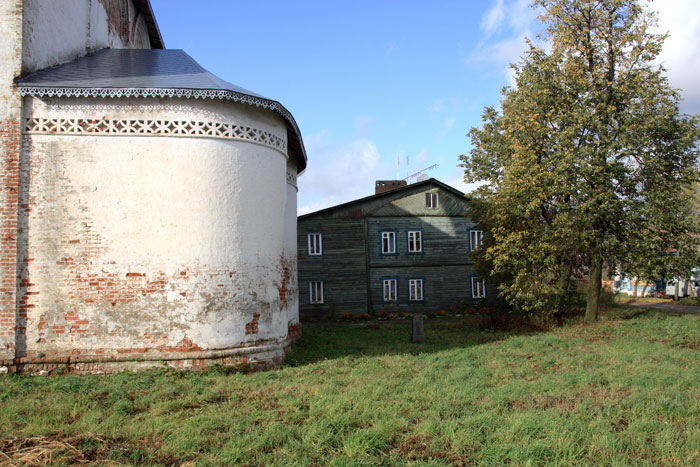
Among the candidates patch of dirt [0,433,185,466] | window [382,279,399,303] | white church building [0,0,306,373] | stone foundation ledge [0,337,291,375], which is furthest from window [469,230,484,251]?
patch of dirt [0,433,185,466]

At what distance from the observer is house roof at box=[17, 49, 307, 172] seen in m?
8.91

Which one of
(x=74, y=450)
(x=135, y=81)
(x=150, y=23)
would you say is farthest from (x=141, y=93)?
(x=150, y=23)

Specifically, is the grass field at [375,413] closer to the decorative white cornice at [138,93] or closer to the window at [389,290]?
the decorative white cornice at [138,93]

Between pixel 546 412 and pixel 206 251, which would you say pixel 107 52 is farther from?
pixel 546 412

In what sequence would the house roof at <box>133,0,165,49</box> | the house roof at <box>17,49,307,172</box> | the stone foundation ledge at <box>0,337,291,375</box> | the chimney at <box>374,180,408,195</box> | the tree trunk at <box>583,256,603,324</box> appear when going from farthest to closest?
the chimney at <box>374,180,408,195</box> < the tree trunk at <box>583,256,603,324</box> < the house roof at <box>133,0,165,49</box> < the house roof at <box>17,49,307,172</box> < the stone foundation ledge at <box>0,337,291,375</box>

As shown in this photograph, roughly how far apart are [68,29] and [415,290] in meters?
18.7

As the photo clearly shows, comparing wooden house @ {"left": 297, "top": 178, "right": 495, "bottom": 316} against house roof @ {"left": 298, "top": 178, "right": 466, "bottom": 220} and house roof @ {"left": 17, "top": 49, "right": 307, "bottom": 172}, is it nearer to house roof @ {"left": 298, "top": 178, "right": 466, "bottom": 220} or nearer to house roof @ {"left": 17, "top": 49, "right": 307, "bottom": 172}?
house roof @ {"left": 298, "top": 178, "right": 466, "bottom": 220}

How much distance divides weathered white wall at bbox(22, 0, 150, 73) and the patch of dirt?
22.9 ft

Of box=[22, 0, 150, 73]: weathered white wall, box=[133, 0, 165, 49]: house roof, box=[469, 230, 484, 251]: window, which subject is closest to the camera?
box=[22, 0, 150, 73]: weathered white wall

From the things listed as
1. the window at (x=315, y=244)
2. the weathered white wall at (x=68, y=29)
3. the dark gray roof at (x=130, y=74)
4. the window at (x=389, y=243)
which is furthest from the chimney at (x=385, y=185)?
the dark gray roof at (x=130, y=74)

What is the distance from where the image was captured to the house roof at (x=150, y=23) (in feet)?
53.5

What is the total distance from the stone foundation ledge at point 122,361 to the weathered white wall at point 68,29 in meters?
5.43

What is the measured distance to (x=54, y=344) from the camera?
28.9 ft

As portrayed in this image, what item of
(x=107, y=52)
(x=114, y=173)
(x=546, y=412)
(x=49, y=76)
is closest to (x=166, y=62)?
(x=107, y=52)
